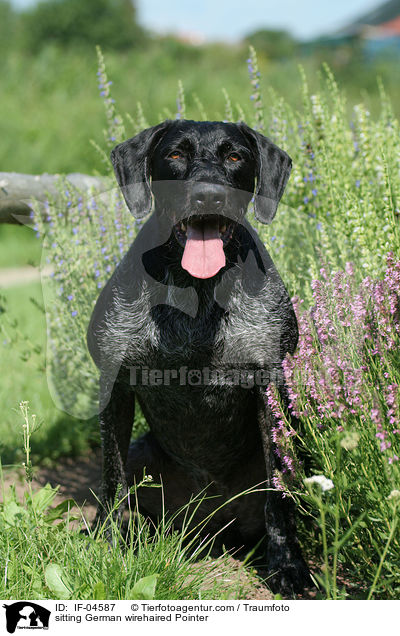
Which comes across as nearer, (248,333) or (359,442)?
(359,442)

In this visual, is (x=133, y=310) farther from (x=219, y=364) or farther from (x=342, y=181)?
(x=342, y=181)

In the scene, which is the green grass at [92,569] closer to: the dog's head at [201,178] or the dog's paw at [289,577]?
the dog's paw at [289,577]

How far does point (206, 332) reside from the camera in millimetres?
2600

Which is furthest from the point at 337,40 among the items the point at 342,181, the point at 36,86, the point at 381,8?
the point at 342,181

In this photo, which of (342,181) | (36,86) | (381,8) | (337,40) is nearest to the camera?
(342,181)

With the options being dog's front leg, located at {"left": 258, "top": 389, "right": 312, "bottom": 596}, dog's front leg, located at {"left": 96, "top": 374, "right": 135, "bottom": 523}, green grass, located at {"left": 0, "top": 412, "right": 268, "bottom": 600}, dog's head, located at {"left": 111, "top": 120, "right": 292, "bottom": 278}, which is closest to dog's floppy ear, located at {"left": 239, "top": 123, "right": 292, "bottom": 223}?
dog's head, located at {"left": 111, "top": 120, "right": 292, "bottom": 278}

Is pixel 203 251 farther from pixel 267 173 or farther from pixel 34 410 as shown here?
pixel 34 410

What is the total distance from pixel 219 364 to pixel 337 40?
43544 mm

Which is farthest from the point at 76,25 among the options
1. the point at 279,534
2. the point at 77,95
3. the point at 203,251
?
the point at 279,534

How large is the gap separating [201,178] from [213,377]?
→ 2.46 feet

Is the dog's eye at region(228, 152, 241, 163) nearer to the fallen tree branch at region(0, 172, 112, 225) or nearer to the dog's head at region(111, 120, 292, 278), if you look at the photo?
the dog's head at region(111, 120, 292, 278)
